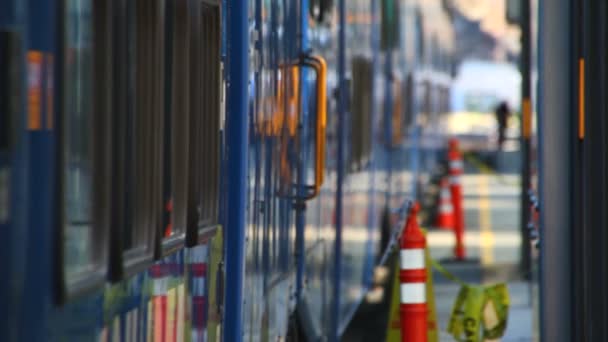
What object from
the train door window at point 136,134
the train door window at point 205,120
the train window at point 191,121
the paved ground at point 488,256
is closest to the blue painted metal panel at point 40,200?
the train door window at point 136,134

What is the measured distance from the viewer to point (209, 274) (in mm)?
4801

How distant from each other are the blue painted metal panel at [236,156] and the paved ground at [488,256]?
4.96 m

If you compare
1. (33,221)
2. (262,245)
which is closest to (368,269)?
(262,245)

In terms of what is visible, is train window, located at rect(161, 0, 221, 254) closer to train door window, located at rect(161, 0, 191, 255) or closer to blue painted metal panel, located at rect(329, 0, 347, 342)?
train door window, located at rect(161, 0, 191, 255)

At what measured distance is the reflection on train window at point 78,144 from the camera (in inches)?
122

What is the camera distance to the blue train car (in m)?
2.85

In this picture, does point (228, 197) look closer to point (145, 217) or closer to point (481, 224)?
point (145, 217)

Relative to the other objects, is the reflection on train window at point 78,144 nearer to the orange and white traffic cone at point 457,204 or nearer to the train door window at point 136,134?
the train door window at point 136,134

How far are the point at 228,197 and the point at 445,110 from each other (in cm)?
2760

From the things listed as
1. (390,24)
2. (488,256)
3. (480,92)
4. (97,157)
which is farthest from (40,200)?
(480,92)

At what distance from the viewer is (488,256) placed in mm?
18891

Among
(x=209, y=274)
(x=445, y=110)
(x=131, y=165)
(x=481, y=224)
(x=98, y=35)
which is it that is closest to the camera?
(x=98, y=35)

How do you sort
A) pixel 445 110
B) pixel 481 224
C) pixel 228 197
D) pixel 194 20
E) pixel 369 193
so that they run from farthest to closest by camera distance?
pixel 445 110
pixel 481 224
pixel 369 193
pixel 228 197
pixel 194 20

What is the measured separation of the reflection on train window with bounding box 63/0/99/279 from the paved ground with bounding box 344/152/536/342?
682cm
